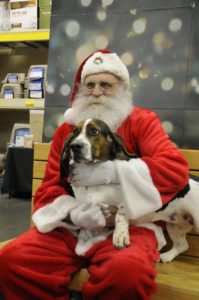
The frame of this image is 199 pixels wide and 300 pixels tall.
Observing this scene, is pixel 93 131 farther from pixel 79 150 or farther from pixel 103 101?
pixel 103 101

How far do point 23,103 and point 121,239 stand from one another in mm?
5629

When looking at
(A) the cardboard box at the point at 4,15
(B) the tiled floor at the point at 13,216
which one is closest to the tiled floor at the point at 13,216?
(B) the tiled floor at the point at 13,216

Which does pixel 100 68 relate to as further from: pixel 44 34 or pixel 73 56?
pixel 44 34

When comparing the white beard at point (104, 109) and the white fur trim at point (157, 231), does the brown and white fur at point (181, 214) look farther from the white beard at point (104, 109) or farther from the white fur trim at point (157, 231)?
the white beard at point (104, 109)

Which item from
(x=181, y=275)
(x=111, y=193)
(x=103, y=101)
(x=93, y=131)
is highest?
(x=103, y=101)

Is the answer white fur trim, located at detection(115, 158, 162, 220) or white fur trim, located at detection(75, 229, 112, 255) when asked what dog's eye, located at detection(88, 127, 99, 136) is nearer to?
white fur trim, located at detection(115, 158, 162, 220)

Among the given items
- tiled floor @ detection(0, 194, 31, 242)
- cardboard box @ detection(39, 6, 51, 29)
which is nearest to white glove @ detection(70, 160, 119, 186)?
tiled floor @ detection(0, 194, 31, 242)

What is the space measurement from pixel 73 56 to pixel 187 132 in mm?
1180

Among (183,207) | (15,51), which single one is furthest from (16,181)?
(183,207)

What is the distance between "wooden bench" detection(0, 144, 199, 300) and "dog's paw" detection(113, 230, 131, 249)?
234 mm

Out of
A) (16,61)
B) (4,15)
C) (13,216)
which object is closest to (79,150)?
(13,216)

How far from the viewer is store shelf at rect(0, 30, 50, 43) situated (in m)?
6.70

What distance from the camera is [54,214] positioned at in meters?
1.95

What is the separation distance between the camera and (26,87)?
704 centimetres
